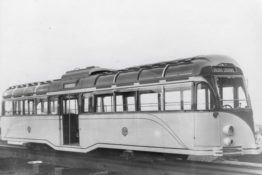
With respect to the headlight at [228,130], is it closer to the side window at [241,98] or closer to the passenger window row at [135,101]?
the passenger window row at [135,101]

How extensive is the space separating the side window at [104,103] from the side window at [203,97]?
2835 millimetres

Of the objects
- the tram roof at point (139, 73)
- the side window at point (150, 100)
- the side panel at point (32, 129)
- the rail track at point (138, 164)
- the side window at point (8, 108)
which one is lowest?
the rail track at point (138, 164)

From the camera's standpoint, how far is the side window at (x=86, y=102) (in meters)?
12.1

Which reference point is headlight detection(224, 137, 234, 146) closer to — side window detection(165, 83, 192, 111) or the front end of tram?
the front end of tram

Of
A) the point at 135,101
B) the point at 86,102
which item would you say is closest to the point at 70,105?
the point at 86,102

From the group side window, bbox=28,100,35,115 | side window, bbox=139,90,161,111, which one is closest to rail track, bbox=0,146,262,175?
side window, bbox=139,90,161,111

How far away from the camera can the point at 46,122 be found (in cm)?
1400

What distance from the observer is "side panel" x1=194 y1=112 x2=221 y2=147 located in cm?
909

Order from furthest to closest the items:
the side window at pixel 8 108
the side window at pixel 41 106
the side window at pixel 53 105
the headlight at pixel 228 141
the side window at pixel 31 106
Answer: the side window at pixel 8 108 < the side window at pixel 31 106 < the side window at pixel 41 106 < the side window at pixel 53 105 < the headlight at pixel 228 141

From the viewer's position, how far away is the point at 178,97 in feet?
31.9

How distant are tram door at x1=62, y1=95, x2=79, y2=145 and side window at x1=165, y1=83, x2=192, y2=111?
4220 mm

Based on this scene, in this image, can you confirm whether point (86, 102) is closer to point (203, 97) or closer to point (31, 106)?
→ point (31, 106)

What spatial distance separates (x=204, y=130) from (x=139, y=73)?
8.26 ft

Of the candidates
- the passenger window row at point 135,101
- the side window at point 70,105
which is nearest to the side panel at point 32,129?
the passenger window row at point 135,101
